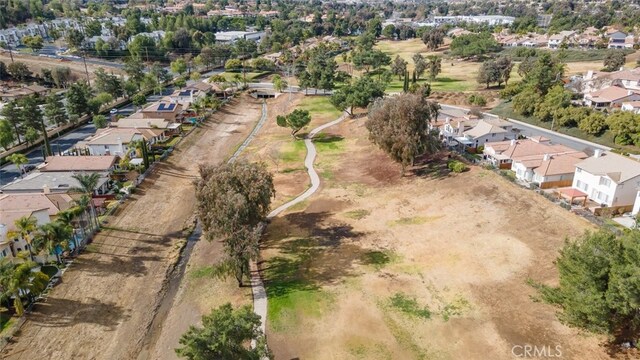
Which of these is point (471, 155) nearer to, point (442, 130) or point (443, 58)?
point (442, 130)

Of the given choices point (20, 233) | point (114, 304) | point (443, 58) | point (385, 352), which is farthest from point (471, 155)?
point (443, 58)

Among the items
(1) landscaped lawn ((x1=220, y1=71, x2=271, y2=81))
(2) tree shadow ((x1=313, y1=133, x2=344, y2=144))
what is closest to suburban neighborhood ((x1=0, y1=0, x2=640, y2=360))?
(2) tree shadow ((x1=313, y1=133, x2=344, y2=144))

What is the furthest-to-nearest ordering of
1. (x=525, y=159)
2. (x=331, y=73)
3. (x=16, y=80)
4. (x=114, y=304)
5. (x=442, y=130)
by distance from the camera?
(x=16, y=80) < (x=331, y=73) < (x=442, y=130) < (x=525, y=159) < (x=114, y=304)

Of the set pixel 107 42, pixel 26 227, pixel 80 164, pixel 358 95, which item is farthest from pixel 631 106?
pixel 107 42

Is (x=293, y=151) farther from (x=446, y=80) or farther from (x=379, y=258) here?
(x=446, y=80)

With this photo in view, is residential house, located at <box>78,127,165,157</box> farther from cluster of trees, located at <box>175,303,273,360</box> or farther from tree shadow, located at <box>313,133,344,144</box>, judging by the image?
cluster of trees, located at <box>175,303,273,360</box>

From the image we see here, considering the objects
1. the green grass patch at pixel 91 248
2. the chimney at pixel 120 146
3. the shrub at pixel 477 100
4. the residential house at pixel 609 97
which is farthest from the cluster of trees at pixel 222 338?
the shrub at pixel 477 100
